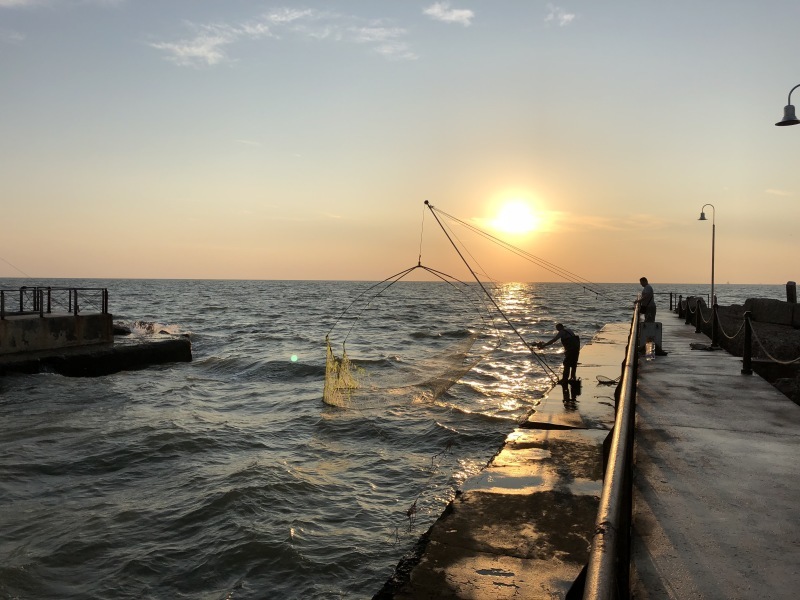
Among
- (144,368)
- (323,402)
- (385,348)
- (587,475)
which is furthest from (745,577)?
(385,348)

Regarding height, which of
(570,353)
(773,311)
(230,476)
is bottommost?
(230,476)

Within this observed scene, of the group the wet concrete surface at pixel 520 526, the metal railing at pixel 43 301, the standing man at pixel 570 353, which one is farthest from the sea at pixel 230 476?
the metal railing at pixel 43 301

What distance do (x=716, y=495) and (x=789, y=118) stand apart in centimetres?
1213

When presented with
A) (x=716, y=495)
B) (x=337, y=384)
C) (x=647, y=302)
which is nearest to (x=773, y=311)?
(x=647, y=302)

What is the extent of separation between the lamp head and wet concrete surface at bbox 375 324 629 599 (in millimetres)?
9710

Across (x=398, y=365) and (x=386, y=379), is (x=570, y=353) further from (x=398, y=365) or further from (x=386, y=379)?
(x=398, y=365)

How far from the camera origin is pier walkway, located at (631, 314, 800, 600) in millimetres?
3898

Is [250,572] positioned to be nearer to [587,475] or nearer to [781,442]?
[587,475]

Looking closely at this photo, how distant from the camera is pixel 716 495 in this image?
17.3 ft

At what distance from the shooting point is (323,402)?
51.5ft

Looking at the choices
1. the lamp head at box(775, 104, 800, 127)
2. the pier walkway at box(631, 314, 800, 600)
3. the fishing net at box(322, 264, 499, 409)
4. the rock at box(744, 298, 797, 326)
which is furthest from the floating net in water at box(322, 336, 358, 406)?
the rock at box(744, 298, 797, 326)

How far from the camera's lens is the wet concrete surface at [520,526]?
14.7 ft

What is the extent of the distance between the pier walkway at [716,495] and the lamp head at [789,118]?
25.0ft

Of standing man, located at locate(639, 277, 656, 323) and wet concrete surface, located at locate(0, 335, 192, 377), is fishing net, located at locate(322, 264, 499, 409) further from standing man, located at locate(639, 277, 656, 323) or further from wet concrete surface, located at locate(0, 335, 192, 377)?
wet concrete surface, located at locate(0, 335, 192, 377)
